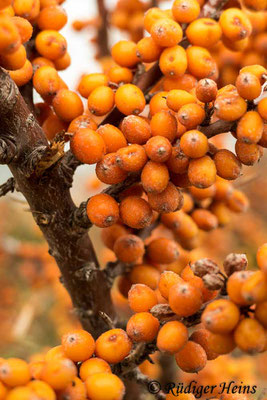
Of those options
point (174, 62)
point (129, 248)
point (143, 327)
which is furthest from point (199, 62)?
point (143, 327)

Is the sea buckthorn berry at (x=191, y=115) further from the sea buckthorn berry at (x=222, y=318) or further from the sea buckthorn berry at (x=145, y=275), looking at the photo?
the sea buckthorn berry at (x=145, y=275)

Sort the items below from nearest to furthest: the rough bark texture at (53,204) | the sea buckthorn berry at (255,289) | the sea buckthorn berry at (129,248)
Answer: the sea buckthorn berry at (255,289), the rough bark texture at (53,204), the sea buckthorn berry at (129,248)

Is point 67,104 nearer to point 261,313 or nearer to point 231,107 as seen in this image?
point 231,107

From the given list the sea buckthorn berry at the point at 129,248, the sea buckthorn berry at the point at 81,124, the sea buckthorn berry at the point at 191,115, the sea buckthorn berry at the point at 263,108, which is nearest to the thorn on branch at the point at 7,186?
the sea buckthorn berry at the point at 81,124

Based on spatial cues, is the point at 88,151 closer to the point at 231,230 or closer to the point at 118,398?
the point at 118,398

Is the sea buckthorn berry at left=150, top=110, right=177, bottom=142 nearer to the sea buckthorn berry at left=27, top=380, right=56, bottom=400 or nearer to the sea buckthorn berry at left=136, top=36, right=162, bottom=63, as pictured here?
the sea buckthorn berry at left=136, top=36, right=162, bottom=63

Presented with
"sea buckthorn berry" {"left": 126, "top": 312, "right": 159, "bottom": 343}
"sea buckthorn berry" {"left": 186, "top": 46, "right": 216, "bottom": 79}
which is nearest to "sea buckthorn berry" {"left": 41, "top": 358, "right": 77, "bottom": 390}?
"sea buckthorn berry" {"left": 126, "top": 312, "right": 159, "bottom": 343}

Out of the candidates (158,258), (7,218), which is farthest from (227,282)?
(7,218)
